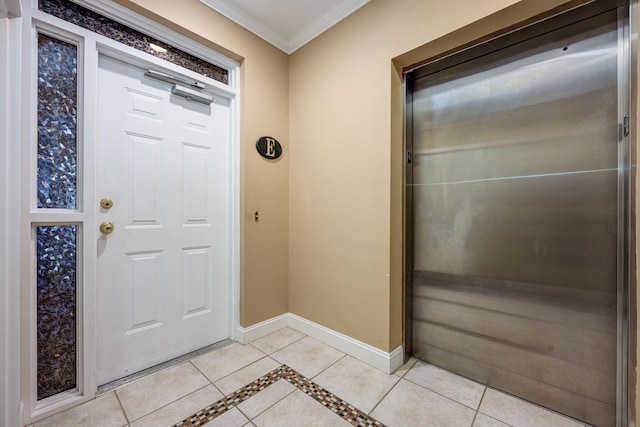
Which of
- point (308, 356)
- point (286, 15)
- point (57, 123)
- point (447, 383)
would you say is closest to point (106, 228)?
point (57, 123)

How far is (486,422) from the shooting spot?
131cm

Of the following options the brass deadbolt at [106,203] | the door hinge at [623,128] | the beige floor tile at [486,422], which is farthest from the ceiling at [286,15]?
the beige floor tile at [486,422]

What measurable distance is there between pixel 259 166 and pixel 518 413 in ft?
7.29

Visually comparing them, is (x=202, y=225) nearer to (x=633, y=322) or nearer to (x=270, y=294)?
(x=270, y=294)

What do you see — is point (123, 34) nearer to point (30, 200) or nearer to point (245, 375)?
point (30, 200)

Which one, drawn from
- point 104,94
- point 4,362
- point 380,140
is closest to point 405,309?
point 380,140

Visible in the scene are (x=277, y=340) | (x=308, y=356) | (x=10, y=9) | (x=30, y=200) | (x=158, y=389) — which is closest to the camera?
(x=10, y=9)

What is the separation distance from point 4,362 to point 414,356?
7.27 feet

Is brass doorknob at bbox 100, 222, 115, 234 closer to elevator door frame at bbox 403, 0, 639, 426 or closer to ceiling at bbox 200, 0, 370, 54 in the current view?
ceiling at bbox 200, 0, 370, 54

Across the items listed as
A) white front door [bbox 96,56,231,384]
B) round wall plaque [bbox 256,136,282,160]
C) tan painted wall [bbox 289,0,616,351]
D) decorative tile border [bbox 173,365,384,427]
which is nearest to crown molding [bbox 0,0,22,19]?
white front door [bbox 96,56,231,384]

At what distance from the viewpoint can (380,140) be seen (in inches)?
69.1

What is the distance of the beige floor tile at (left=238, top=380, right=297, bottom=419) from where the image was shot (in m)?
1.38

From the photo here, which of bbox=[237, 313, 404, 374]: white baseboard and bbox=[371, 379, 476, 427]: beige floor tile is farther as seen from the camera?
bbox=[237, 313, 404, 374]: white baseboard

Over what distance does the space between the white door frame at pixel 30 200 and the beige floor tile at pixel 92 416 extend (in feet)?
0.13
